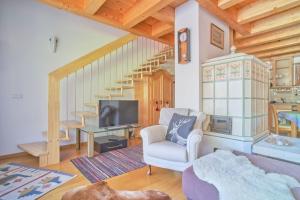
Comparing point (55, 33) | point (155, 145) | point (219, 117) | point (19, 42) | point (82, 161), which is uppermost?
point (55, 33)

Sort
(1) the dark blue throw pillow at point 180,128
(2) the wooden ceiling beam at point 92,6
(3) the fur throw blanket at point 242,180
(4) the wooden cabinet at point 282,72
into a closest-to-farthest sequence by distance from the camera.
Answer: (3) the fur throw blanket at point 242,180 → (1) the dark blue throw pillow at point 180,128 → (2) the wooden ceiling beam at point 92,6 → (4) the wooden cabinet at point 282,72

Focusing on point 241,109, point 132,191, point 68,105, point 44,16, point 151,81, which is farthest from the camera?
point 151,81

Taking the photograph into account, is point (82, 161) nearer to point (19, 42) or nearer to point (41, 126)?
point (41, 126)

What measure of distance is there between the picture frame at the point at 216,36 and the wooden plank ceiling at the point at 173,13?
0.19 meters

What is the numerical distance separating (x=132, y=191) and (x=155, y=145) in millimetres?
609

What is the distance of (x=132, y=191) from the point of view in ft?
6.39

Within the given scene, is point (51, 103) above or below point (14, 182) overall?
above

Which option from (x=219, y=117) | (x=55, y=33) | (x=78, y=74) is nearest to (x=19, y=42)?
(x=55, y=33)

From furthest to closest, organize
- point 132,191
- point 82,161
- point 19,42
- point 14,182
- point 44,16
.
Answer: point 44,16 → point 19,42 → point 82,161 → point 14,182 → point 132,191

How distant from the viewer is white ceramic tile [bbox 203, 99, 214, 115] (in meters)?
2.85

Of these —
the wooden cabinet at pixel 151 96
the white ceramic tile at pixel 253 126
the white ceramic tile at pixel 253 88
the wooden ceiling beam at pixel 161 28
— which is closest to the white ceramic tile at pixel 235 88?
the white ceramic tile at pixel 253 88

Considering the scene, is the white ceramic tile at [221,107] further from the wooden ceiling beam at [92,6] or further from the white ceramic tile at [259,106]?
the wooden ceiling beam at [92,6]

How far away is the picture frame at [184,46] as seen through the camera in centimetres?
295

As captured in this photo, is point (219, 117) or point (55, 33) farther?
point (55, 33)
